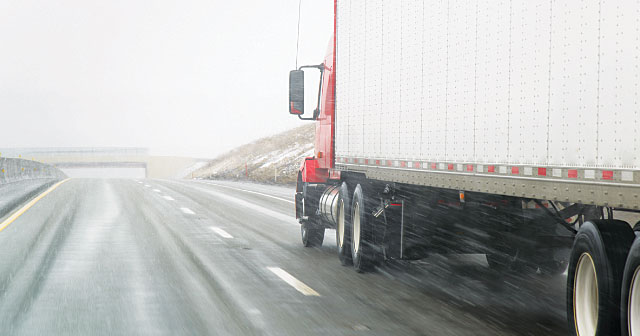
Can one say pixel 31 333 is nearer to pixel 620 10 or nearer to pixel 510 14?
pixel 510 14

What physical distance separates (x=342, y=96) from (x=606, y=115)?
655 cm

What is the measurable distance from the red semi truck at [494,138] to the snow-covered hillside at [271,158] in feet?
89.9

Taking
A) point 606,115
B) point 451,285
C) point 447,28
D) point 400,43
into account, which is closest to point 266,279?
point 451,285

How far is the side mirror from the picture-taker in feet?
38.4

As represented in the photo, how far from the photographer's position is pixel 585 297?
5105 mm

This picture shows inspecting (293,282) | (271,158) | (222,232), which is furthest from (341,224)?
(271,158)

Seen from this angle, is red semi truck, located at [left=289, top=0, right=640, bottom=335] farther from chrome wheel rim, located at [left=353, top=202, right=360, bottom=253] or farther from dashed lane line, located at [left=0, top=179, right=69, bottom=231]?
dashed lane line, located at [left=0, top=179, right=69, bottom=231]

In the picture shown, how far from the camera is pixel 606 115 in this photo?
14.4 ft

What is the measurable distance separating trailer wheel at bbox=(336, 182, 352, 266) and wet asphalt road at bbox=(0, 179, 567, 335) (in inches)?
9.0

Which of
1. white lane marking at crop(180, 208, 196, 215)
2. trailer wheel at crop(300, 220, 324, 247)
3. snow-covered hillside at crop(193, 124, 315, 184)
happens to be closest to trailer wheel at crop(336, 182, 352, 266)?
trailer wheel at crop(300, 220, 324, 247)

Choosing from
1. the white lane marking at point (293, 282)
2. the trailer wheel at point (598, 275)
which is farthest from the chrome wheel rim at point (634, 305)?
the white lane marking at point (293, 282)

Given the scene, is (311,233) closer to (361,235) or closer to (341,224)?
(341,224)

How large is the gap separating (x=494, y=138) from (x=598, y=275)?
1.54 metres

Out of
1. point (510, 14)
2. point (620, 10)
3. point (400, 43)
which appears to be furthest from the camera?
point (400, 43)
